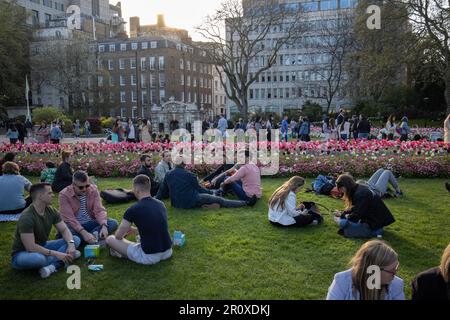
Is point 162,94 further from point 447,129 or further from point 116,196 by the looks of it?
point 116,196

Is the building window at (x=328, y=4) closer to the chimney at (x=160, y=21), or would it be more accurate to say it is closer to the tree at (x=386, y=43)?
the chimney at (x=160, y=21)

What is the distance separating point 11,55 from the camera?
51469 mm

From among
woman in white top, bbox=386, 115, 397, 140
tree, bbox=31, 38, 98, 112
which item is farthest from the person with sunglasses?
tree, bbox=31, 38, 98, 112

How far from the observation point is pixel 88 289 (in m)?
5.46

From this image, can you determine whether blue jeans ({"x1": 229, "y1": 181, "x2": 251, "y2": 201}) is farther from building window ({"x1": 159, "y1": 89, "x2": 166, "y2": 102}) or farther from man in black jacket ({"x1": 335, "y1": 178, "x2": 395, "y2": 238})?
building window ({"x1": 159, "y1": 89, "x2": 166, "y2": 102})

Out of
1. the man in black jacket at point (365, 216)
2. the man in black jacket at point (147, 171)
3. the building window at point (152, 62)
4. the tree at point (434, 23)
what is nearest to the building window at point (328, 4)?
the building window at point (152, 62)

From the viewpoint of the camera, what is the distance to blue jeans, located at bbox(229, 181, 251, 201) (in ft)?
33.6

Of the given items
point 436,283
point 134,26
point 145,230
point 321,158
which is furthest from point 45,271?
point 134,26

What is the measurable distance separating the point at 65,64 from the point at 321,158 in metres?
50.4

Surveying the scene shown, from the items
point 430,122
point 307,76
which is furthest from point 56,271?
point 307,76

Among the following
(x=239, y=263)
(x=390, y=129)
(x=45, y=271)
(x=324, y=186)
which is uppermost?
(x=390, y=129)

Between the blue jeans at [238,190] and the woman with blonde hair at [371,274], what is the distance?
6.30 meters

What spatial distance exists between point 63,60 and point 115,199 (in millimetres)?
51675

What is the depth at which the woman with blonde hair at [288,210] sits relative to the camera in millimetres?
7781
